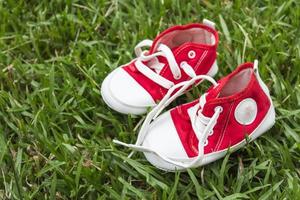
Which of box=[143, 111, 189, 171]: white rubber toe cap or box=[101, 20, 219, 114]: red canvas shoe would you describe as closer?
box=[143, 111, 189, 171]: white rubber toe cap

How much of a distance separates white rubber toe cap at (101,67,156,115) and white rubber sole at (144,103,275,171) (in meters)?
0.18

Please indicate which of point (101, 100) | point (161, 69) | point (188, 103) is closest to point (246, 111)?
point (188, 103)

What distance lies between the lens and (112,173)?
1.67 metres

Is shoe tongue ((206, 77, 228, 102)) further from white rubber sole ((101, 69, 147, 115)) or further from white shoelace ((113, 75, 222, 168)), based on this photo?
white rubber sole ((101, 69, 147, 115))

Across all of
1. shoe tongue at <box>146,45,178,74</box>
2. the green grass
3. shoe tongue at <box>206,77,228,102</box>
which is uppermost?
shoe tongue at <box>206,77,228,102</box>

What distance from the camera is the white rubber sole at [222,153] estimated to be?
5.36 feet

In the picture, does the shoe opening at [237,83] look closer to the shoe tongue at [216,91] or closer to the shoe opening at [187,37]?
the shoe tongue at [216,91]

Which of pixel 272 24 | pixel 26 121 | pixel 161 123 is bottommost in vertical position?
pixel 26 121

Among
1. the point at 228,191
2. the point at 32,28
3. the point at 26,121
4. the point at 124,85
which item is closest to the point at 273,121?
the point at 228,191

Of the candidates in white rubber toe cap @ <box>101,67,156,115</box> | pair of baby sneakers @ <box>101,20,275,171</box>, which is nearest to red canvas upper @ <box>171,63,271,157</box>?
pair of baby sneakers @ <box>101,20,275,171</box>

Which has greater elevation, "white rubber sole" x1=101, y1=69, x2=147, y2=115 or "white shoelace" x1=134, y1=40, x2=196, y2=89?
"white shoelace" x1=134, y1=40, x2=196, y2=89

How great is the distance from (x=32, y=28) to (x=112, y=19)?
11.5 inches

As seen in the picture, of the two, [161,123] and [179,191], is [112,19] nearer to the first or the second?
[161,123]

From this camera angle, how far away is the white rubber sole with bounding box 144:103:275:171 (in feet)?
5.36
